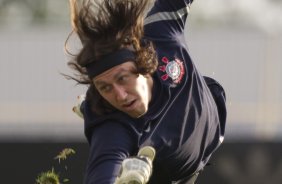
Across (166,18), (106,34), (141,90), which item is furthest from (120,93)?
(166,18)

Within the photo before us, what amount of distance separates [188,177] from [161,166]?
48 centimetres

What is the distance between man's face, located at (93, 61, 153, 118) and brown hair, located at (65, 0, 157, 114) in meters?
0.07

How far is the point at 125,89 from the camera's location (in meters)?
5.94

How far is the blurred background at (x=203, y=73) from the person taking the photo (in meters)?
9.68

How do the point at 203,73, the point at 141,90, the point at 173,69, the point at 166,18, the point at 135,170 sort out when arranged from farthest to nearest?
the point at 203,73
the point at 166,18
the point at 173,69
the point at 141,90
the point at 135,170

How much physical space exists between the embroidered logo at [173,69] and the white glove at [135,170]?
922 millimetres

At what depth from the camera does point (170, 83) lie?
20.8ft

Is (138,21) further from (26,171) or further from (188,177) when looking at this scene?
(26,171)

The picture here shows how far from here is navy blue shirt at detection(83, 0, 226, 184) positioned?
234 inches

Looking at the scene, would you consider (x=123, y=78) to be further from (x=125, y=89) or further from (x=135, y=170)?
(x=135, y=170)

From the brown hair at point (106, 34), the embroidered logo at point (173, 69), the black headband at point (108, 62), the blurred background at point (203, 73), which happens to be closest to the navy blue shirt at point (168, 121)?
the embroidered logo at point (173, 69)

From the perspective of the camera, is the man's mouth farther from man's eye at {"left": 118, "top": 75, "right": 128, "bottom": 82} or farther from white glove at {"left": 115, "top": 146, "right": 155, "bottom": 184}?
white glove at {"left": 115, "top": 146, "right": 155, "bottom": 184}

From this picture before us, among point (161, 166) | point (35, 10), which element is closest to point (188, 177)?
point (161, 166)

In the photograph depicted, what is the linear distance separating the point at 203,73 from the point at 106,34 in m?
4.76
